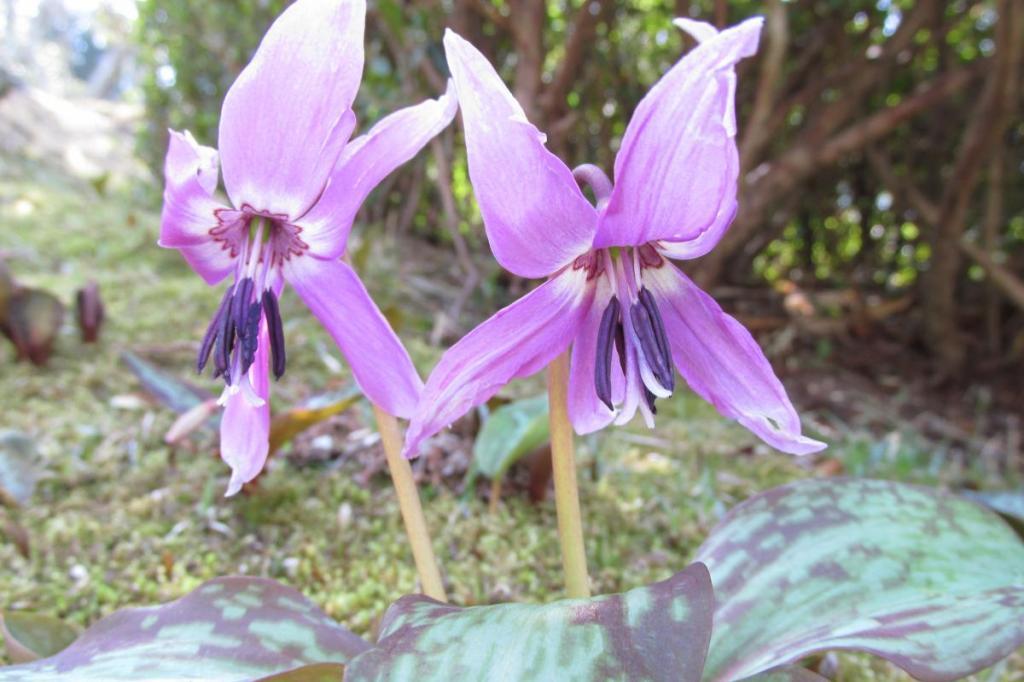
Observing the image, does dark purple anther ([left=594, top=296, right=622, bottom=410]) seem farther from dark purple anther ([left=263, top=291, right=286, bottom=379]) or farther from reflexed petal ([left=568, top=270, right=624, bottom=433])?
dark purple anther ([left=263, top=291, right=286, bottom=379])

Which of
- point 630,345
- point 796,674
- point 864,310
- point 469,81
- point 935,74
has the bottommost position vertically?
point 864,310

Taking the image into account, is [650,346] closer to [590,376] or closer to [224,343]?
[590,376]

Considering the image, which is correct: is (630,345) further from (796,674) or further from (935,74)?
(935,74)

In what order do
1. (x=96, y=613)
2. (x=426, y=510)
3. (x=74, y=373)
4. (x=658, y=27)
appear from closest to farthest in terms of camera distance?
(x=96, y=613)
(x=426, y=510)
(x=74, y=373)
(x=658, y=27)

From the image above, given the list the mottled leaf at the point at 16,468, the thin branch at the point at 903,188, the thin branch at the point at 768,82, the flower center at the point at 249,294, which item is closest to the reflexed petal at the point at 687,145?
the flower center at the point at 249,294

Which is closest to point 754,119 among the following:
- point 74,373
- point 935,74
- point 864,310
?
point 935,74

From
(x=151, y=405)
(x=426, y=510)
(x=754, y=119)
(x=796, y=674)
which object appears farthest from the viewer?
(x=754, y=119)

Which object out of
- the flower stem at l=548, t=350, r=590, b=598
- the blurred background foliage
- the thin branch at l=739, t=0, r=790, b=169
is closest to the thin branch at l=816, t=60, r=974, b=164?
the blurred background foliage
